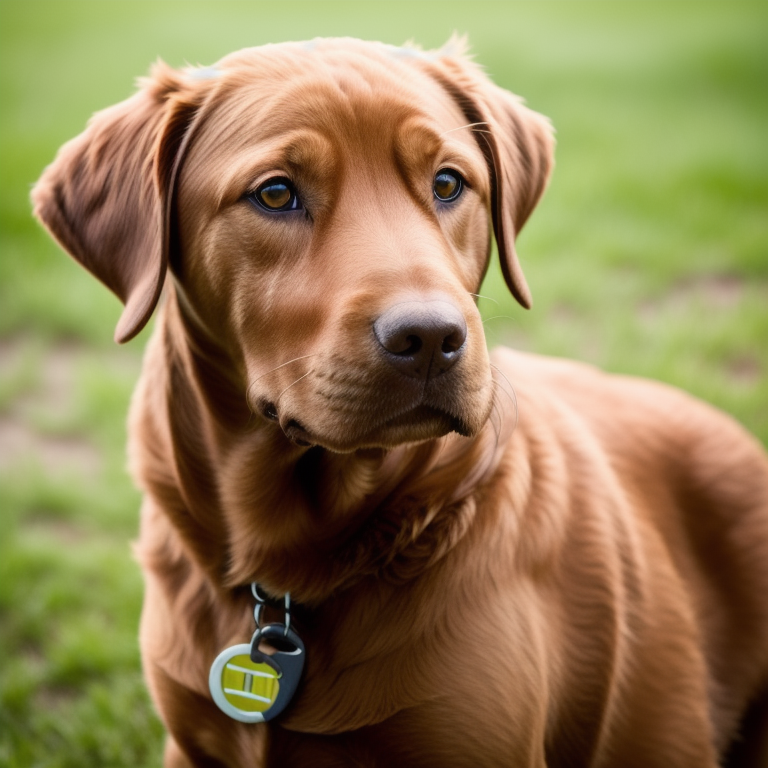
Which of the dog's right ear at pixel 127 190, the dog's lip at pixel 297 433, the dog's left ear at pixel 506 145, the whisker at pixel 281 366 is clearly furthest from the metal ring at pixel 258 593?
the dog's left ear at pixel 506 145

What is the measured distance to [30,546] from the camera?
176 inches

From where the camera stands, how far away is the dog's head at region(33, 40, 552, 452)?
2.25m

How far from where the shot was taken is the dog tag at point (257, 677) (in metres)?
2.56

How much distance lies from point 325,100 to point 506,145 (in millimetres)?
722

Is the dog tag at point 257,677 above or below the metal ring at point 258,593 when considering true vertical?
below

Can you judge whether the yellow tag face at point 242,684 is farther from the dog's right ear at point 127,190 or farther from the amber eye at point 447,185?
the amber eye at point 447,185

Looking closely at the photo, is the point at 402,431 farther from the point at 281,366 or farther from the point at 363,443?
the point at 281,366

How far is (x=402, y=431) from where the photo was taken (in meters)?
2.31

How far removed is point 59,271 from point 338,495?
4752 millimetres

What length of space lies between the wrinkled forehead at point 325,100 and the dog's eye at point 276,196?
0.11m

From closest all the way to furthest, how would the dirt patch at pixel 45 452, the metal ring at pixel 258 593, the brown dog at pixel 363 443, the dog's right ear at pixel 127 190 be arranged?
the brown dog at pixel 363 443 < the dog's right ear at pixel 127 190 < the metal ring at pixel 258 593 < the dirt patch at pixel 45 452

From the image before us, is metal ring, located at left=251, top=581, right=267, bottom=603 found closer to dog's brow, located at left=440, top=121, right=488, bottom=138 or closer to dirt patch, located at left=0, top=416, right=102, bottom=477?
dog's brow, located at left=440, top=121, right=488, bottom=138

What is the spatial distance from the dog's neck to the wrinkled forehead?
57 centimetres

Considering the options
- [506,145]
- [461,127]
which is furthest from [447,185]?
[506,145]
